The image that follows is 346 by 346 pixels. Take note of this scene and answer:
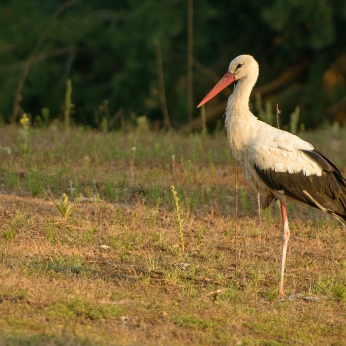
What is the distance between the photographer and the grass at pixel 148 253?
5.31 metres

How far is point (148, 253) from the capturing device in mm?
6926

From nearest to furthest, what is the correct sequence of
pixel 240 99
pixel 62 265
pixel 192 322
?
pixel 192 322
pixel 62 265
pixel 240 99

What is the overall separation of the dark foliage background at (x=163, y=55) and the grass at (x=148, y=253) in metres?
5.14

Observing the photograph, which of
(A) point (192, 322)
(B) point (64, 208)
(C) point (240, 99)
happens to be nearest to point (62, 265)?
(B) point (64, 208)

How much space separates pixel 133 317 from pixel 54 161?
4279mm

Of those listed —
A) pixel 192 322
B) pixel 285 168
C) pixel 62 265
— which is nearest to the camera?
pixel 192 322

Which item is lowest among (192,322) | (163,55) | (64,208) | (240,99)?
(192,322)

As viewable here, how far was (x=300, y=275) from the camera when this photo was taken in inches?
264

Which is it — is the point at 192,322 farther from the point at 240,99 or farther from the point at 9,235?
the point at 240,99

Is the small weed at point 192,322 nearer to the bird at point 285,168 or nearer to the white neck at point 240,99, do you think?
the bird at point 285,168

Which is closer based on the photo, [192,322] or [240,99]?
[192,322]

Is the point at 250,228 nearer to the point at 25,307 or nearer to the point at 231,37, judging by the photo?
the point at 25,307

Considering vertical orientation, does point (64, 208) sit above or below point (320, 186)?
below

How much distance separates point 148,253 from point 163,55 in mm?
9165
